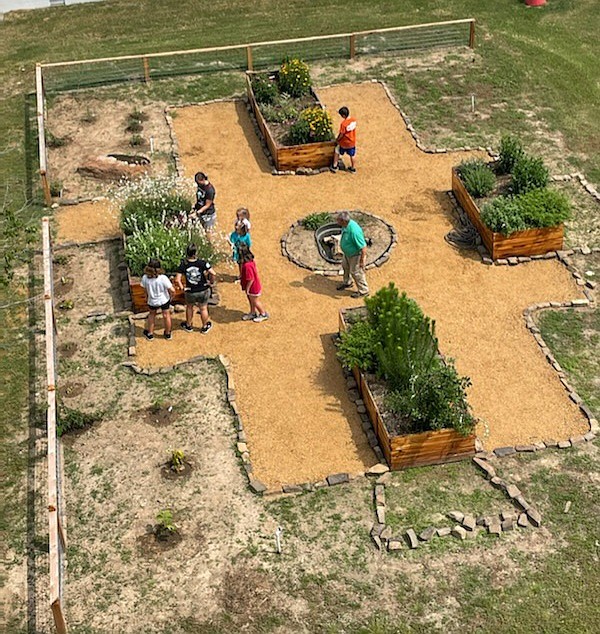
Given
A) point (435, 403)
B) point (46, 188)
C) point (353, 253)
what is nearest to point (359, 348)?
point (435, 403)

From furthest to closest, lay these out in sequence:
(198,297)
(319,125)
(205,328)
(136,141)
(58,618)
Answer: (136,141), (319,125), (205,328), (198,297), (58,618)

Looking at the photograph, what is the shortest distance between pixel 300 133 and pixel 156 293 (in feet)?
22.9

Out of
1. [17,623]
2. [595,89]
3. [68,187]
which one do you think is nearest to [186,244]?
[68,187]

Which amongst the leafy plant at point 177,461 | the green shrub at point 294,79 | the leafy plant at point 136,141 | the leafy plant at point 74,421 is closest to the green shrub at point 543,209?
the green shrub at point 294,79

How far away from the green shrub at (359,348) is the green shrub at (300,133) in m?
7.58

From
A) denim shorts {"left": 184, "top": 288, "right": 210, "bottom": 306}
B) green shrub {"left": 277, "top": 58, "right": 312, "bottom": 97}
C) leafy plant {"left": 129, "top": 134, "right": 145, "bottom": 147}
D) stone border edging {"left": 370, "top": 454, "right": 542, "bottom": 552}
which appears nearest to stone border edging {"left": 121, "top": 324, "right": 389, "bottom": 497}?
stone border edging {"left": 370, "top": 454, "right": 542, "bottom": 552}

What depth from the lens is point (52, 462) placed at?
14547 millimetres

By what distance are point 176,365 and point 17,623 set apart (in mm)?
5634

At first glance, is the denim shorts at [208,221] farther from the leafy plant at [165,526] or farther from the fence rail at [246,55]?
the fence rail at [246,55]

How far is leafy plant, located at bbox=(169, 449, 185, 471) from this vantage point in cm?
1558

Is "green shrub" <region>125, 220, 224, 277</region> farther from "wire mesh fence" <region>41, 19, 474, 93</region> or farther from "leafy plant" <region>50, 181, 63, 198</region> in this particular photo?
"wire mesh fence" <region>41, 19, 474, 93</region>

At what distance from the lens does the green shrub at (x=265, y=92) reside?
25.4 m

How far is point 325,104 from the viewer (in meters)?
26.2

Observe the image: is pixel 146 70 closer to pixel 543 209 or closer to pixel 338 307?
pixel 338 307
